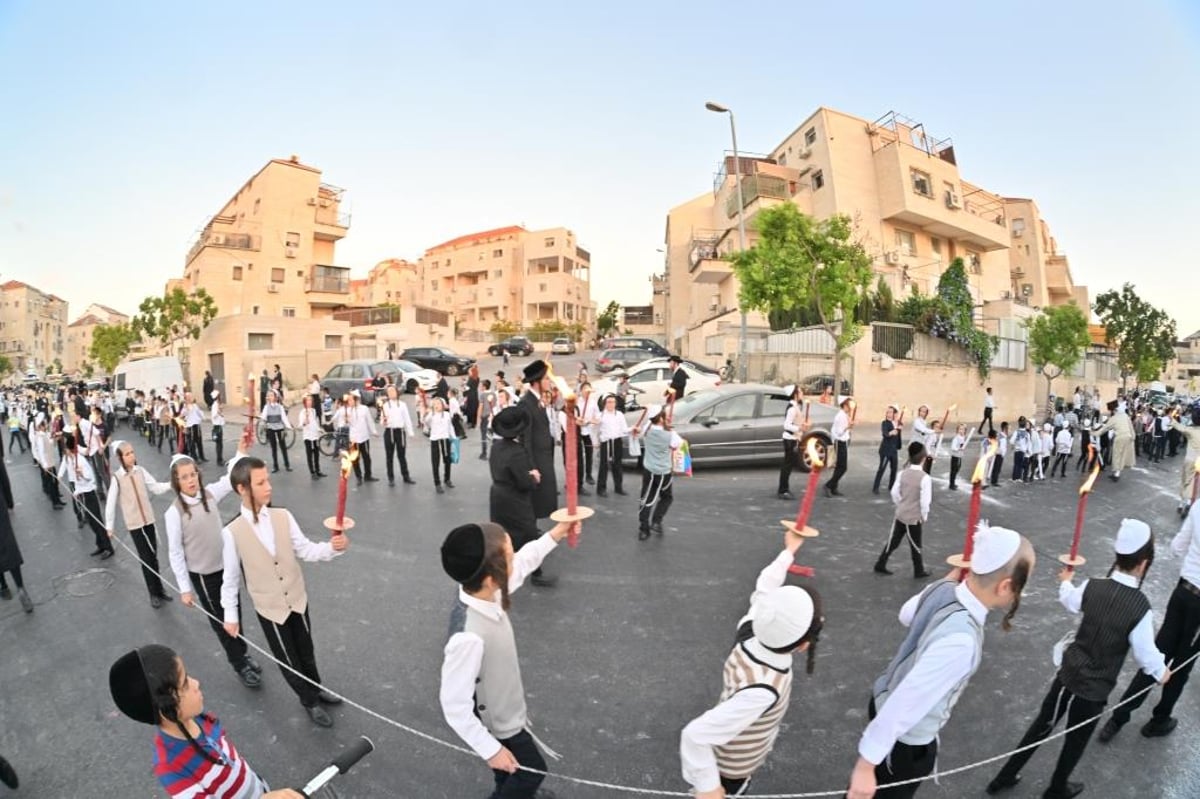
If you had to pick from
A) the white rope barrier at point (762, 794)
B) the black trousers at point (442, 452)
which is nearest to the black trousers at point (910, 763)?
the white rope barrier at point (762, 794)

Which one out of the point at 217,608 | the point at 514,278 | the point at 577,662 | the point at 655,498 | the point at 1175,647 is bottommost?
the point at 577,662

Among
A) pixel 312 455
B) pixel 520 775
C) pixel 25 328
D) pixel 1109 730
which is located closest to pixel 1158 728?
pixel 1109 730

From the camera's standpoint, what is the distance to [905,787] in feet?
8.18

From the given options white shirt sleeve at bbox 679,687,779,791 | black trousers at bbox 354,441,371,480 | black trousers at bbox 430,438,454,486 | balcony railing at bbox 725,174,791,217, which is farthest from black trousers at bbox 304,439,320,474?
balcony railing at bbox 725,174,791,217

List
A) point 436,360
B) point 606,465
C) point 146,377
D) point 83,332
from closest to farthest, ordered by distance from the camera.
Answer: point 606,465
point 146,377
point 436,360
point 83,332

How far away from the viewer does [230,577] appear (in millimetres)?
3613

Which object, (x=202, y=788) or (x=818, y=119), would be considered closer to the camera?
(x=202, y=788)

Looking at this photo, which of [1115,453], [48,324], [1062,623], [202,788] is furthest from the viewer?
[48,324]

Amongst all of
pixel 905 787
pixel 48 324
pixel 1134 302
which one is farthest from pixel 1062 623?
pixel 48 324

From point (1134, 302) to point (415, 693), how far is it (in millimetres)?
45194

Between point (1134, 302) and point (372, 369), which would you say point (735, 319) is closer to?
point (372, 369)

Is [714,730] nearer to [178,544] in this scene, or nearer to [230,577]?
[230,577]

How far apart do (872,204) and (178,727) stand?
113 feet

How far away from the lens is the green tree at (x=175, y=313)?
3153cm
